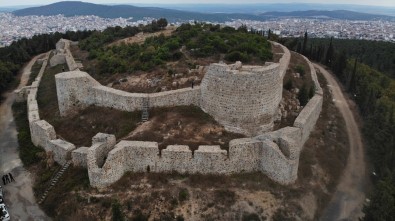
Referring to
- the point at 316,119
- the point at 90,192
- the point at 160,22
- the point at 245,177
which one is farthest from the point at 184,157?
the point at 160,22

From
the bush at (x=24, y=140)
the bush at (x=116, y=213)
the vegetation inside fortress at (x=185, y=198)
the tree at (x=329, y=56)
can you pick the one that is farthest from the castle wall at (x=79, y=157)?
the tree at (x=329, y=56)

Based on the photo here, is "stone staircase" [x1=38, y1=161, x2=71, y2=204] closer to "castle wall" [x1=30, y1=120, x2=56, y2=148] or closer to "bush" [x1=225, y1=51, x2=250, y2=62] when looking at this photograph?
"castle wall" [x1=30, y1=120, x2=56, y2=148]

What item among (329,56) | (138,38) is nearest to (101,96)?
(138,38)

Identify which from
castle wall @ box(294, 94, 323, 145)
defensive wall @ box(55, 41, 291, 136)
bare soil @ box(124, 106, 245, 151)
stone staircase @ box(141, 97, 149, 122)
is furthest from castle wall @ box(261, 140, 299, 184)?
stone staircase @ box(141, 97, 149, 122)

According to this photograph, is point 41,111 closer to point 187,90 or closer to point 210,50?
point 187,90

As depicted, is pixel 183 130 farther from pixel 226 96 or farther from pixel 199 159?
pixel 226 96

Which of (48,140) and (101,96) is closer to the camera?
(48,140)
